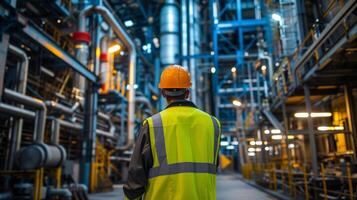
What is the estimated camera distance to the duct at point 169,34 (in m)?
20.6

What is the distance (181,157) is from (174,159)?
4cm

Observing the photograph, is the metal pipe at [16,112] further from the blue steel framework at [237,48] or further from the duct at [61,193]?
the blue steel framework at [237,48]

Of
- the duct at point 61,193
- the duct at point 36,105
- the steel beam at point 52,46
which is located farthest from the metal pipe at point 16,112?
the duct at point 61,193

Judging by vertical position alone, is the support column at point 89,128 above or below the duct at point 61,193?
above

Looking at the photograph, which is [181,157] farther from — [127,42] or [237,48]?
[237,48]

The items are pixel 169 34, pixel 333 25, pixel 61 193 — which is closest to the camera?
pixel 333 25

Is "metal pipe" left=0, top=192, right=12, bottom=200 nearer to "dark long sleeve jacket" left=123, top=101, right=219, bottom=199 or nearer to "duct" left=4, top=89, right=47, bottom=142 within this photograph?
"duct" left=4, top=89, right=47, bottom=142

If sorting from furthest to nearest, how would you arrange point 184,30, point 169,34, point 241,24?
point 241,24 → point 184,30 → point 169,34

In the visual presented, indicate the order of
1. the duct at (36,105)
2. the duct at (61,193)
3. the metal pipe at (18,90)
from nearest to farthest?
1. the duct at (36,105)
2. the duct at (61,193)
3. the metal pipe at (18,90)

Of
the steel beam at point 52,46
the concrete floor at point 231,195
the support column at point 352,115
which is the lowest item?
the concrete floor at point 231,195

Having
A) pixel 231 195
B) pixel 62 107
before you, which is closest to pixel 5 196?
pixel 62 107

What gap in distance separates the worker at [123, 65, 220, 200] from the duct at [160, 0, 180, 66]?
61.6 ft

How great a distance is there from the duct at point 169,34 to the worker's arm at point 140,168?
741 inches

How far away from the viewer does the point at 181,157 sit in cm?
174
